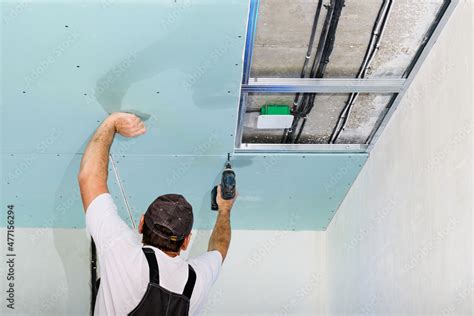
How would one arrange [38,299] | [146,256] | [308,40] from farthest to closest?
[38,299] → [308,40] → [146,256]

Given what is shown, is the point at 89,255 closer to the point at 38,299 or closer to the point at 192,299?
the point at 38,299

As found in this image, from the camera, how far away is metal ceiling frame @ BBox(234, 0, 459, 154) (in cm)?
248

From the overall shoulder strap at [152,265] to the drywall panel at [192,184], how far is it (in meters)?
1.43

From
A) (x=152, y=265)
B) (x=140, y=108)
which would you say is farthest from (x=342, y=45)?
(x=152, y=265)

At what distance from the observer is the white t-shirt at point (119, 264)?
1.68 m

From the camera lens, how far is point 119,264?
1.68 metres

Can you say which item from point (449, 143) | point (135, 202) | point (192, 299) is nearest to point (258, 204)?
point (135, 202)

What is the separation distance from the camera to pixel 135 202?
371cm

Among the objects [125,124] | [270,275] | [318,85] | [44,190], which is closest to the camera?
[125,124]

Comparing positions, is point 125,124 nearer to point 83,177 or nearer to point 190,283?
point 83,177

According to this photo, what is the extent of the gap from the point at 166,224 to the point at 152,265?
130mm

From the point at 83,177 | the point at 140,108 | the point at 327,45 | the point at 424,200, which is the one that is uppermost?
the point at 327,45

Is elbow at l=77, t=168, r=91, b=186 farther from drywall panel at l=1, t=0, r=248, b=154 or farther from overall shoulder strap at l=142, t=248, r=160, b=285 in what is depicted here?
drywall panel at l=1, t=0, r=248, b=154

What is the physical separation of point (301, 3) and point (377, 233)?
4.44 ft
